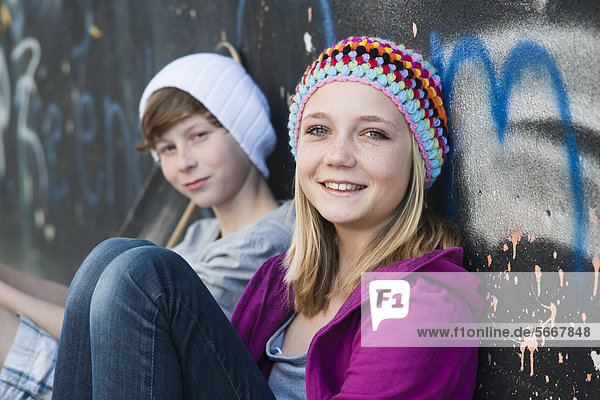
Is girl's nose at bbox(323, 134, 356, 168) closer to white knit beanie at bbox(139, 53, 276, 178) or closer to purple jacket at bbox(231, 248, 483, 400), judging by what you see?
purple jacket at bbox(231, 248, 483, 400)

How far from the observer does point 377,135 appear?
1938 millimetres

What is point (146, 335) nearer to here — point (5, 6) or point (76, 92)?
point (76, 92)

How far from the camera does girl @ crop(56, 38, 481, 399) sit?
1736 millimetres

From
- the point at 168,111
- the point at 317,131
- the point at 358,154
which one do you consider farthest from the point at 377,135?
the point at 168,111

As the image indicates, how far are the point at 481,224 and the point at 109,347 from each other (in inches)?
39.0

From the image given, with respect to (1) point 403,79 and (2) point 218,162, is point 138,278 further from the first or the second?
(2) point 218,162

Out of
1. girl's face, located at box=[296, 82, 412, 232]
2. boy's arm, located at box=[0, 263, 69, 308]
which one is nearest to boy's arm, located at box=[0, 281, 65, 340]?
boy's arm, located at box=[0, 263, 69, 308]

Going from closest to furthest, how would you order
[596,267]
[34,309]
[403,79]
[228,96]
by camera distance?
1. [596,267]
2. [403,79]
3. [34,309]
4. [228,96]

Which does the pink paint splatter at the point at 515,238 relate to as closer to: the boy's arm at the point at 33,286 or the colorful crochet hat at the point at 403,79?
the colorful crochet hat at the point at 403,79

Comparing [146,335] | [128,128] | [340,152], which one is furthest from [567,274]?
[128,128]

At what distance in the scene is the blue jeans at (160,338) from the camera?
174cm

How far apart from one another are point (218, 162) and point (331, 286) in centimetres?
90

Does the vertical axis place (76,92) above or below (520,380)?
above

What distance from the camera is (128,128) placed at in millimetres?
4574
